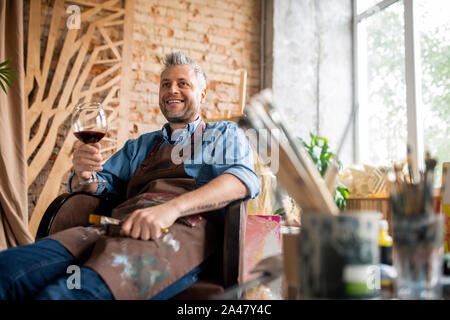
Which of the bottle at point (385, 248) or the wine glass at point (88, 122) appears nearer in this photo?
the bottle at point (385, 248)

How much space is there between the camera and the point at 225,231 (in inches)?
45.5

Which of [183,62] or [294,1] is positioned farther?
[294,1]

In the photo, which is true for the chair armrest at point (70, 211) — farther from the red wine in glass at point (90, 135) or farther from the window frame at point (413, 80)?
the window frame at point (413, 80)

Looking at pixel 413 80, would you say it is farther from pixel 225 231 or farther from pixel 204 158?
pixel 225 231

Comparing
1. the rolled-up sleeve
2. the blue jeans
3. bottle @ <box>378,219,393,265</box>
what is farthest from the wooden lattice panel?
bottle @ <box>378,219,393,265</box>

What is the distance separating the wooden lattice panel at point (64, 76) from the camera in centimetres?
306

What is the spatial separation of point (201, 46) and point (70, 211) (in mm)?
2699

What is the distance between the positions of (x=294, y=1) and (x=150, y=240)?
11.6 feet

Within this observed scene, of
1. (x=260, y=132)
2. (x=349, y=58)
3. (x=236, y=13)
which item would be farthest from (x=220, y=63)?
(x=260, y=132)

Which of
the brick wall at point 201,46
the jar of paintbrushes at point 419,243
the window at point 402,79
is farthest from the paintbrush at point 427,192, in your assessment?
the brick wall at point 201,46

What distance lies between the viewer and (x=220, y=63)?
12.4 ft

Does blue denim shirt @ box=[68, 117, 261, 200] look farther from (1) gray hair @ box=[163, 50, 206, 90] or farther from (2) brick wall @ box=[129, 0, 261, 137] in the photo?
(2) brick wall @ box=[129, 0, 261, 137]

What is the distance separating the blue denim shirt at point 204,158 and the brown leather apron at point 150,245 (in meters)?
0.07

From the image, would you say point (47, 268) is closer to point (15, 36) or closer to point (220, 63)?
point (15, 36)
